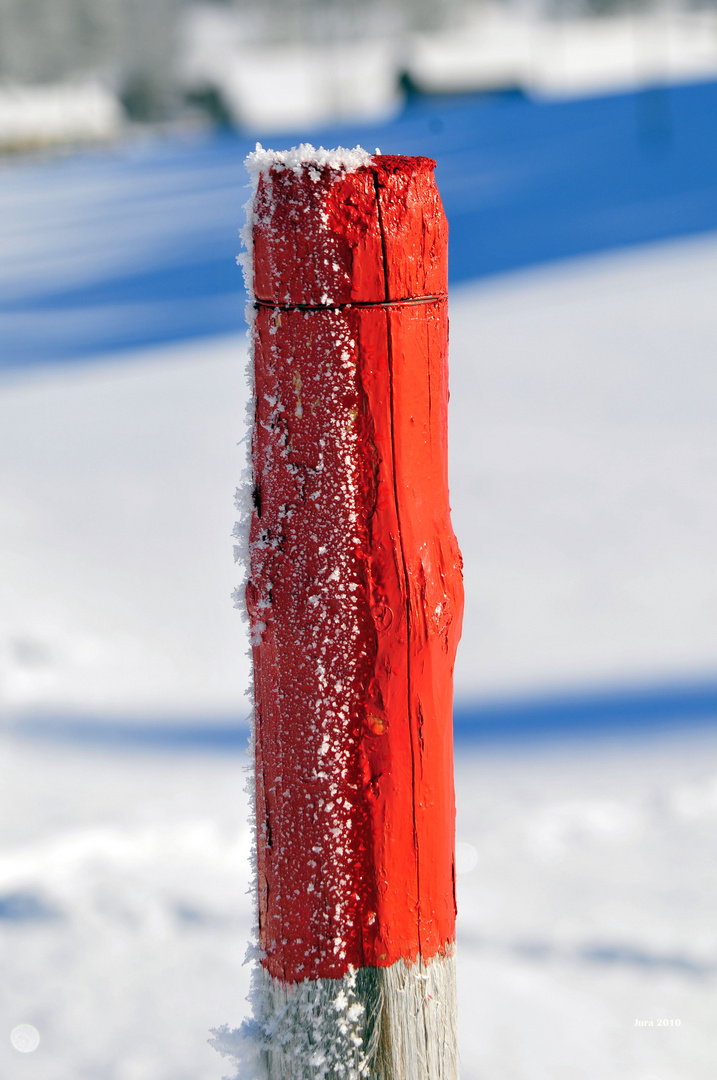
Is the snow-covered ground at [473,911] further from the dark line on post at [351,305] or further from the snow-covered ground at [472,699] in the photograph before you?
the dark line on post at [351,305]

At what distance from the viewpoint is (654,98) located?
16.2 meters

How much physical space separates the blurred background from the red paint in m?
0.75

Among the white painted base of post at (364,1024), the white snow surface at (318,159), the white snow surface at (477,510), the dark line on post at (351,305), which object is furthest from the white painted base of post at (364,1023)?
the white snow surface at (477,510)

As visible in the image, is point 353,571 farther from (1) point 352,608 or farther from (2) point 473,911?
(2) point 473,911

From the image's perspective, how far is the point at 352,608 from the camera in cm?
87

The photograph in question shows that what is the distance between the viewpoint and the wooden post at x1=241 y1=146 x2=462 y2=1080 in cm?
83

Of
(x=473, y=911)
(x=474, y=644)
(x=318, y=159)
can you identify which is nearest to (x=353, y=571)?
(x=318, y=159)

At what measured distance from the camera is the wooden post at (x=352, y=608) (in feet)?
2.73

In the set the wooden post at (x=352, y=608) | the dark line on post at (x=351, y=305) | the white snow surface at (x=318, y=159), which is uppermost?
the white snow surface at (x=318, y=159)

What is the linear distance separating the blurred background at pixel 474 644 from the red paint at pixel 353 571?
75 centimetres

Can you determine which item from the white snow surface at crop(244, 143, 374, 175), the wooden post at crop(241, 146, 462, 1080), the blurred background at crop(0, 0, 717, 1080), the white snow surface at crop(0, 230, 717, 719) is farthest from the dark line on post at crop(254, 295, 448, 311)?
the white snow surface at crop(0, 230, 717, 719)

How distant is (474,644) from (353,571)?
2225 millimetres

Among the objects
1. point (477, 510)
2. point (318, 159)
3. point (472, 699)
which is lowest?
point (472, 699)

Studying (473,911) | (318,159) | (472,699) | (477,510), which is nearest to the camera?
(318,159)
